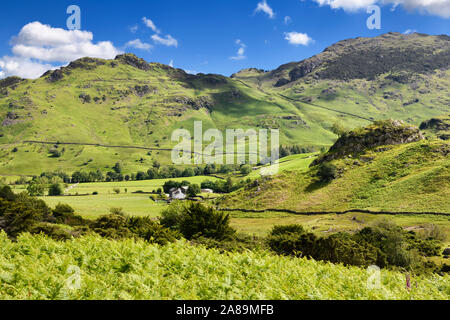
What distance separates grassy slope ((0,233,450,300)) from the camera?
944cm

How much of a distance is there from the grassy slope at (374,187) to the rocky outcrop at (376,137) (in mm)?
4431

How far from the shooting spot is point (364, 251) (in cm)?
3141

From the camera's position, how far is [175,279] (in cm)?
1094

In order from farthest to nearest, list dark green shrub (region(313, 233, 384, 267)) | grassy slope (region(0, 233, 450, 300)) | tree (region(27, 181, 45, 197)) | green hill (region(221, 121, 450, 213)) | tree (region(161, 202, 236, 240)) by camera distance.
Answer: tree (region(27, 181, 45, 197)) → green hill (region(221, 121, 450, 213)) → tree (region(161, 202, 236, 240)) → dark green shrub (region(313, 233, 384, 267)) → grassy slope (region(0, 233, 450, 300))

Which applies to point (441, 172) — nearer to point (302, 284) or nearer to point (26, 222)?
point (302, 284)

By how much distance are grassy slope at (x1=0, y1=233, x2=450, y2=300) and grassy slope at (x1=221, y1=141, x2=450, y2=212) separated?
6558 centimetres

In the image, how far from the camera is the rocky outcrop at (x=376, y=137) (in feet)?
341

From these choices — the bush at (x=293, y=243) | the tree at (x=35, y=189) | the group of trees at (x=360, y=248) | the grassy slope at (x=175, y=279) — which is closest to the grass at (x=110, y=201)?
the tree at (x=35, y=189)

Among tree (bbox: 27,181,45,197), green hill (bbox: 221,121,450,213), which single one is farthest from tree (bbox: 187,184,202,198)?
tree (bbox: 27,181,45,197)

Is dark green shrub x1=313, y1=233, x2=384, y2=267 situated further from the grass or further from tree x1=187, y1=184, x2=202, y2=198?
tree x1=187, y1=184, x2=202, y2=198

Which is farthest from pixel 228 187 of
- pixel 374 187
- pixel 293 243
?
pixel 293 243

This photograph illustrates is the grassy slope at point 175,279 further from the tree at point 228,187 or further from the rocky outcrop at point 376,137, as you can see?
the tree at point 228,187

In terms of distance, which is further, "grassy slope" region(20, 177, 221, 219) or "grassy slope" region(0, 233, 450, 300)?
"grassy slope" region(20, 177, 221, 219)
